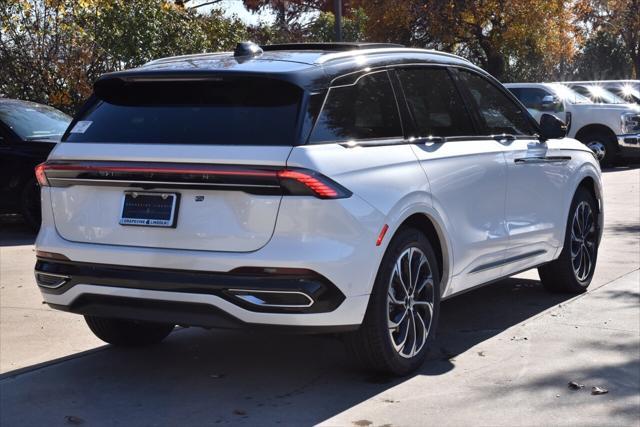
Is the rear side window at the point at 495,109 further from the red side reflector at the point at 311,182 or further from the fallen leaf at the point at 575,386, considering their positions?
the red side reflector at the point at 311,182

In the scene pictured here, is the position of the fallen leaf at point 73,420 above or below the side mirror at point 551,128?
below

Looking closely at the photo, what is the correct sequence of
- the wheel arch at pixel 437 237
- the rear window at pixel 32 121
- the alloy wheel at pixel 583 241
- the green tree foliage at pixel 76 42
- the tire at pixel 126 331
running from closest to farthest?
the wheel arch at pixel 437 237, the tire at pixel 126 331, the alloy wheel at pixel 583 241, the rear window at pixel 32 121, the green tree foliage at pixel 76 42

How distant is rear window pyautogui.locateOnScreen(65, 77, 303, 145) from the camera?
498 centimetres

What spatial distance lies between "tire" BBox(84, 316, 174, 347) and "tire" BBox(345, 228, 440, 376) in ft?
4.54

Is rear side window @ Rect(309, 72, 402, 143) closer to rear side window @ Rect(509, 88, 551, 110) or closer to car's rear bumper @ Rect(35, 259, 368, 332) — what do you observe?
car's rear bumper @ Rect(35, 259, 368, 332)

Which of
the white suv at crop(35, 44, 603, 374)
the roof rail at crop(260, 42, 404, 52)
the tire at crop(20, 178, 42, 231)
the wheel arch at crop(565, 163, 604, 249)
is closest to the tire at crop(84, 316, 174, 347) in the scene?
the white suv at crop(35, 44, 603, 374)

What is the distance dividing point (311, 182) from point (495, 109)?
2441 mm

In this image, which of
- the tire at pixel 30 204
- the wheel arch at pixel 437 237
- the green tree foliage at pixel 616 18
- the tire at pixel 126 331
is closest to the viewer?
the wheel arch at pixel 437 237

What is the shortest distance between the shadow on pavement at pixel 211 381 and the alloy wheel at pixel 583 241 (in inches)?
38.1

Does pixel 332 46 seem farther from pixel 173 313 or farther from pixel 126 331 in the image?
pixel 126 331

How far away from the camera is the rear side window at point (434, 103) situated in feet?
19.5

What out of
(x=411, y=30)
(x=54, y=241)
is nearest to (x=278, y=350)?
(x=54, y=241)

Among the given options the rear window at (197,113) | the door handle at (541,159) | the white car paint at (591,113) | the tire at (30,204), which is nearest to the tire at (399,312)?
the rear window at (197,113)

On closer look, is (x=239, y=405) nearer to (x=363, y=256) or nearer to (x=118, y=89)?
(x=363, y=256)
